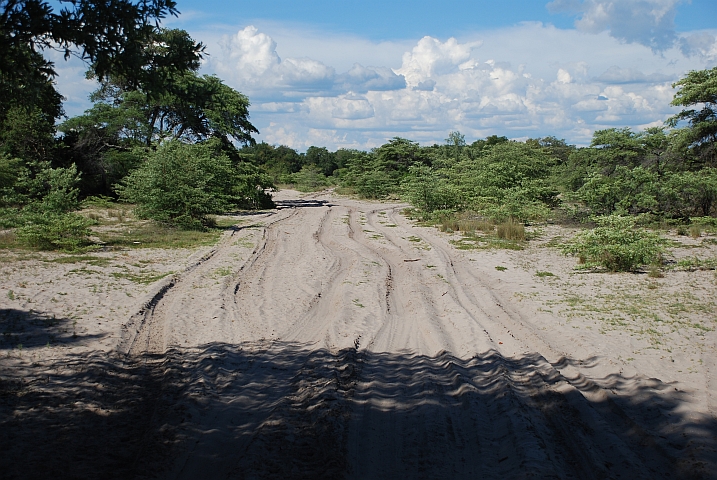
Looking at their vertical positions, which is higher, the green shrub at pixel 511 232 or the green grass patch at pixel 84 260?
the green grass patch at pixel 84 260

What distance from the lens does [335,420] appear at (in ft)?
18.8

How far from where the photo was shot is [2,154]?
66.8ft

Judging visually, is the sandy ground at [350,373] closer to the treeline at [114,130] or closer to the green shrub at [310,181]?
the treeline at [114,130]

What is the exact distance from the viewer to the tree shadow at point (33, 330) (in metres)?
7.68

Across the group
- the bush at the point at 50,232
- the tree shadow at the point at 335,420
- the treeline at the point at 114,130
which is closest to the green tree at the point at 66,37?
the treeline at the point at 114,130

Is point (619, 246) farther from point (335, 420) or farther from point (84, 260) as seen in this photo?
point (84, 260)

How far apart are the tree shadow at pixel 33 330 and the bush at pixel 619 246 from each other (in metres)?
10.4

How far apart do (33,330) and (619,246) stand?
11.5 metres

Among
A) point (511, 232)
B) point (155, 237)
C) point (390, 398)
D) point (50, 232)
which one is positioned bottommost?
point (390, 398)

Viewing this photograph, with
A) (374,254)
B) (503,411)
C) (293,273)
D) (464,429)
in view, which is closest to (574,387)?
(503,411)

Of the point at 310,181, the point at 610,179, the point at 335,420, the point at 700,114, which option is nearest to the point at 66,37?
the point at 335,420

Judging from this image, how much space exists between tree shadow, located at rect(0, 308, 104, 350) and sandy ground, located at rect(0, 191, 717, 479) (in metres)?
0.05

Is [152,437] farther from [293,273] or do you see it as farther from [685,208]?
[685,208]

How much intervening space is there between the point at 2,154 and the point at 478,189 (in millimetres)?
18598
